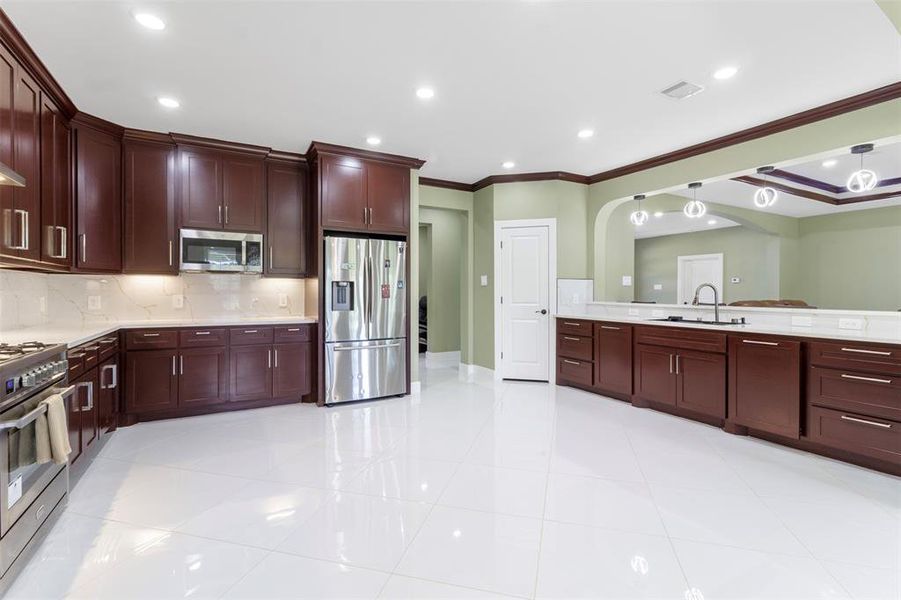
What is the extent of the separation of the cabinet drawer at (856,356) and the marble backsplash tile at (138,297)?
4347mm

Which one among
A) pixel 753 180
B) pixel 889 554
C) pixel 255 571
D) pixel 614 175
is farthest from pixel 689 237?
pixel 255 571

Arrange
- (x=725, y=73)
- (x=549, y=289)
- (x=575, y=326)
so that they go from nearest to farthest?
1. (x=725, y=73)
2. (x=575, y=326)
3. (x=549, y=289)

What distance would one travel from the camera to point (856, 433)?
2754 mm

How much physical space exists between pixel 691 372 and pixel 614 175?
101 inches

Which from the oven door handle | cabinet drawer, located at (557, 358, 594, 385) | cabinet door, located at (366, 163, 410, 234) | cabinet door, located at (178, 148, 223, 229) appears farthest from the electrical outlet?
cabinet door, located at (178, 148, 223, 229)

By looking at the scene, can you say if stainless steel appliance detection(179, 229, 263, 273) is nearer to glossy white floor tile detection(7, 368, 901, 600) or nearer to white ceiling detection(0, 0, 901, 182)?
white ceiling detection(0, 0, 901, 182)

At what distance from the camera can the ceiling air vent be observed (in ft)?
9.89

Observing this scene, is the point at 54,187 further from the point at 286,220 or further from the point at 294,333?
the point at 294,333

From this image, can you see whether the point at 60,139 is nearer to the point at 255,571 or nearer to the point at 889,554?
the point at 255,571

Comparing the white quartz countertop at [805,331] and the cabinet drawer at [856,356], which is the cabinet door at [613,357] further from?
the cabinet drawer at [856,356]

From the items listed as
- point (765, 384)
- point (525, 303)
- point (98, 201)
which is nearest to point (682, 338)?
point (765, 384)

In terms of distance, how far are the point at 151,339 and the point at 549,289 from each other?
423 cm

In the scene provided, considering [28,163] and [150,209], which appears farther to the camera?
[150,209]

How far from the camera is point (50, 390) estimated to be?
2.07m
